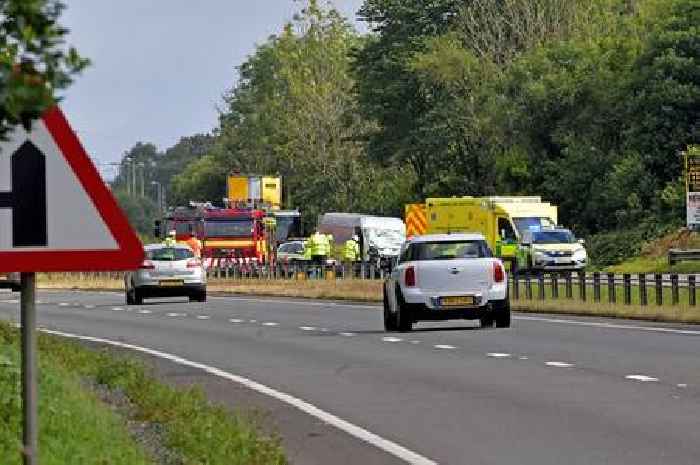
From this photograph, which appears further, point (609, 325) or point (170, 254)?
point (170, 254)

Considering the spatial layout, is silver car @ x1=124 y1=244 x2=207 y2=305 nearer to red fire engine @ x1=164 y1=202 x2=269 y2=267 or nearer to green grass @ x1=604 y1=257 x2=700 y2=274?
green grass @ x1=604 y1=257 x2=700 y2=274

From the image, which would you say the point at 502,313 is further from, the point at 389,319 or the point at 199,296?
the point at 199,296

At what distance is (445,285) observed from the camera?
3262cm

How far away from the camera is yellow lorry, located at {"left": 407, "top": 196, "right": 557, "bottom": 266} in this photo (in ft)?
233

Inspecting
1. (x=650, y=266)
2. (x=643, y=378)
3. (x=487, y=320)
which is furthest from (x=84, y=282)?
(x=643, y=378)

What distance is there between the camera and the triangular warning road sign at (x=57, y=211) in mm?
8398

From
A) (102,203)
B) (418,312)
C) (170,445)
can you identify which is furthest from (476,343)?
(102,203)

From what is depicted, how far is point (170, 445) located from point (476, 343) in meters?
15.6

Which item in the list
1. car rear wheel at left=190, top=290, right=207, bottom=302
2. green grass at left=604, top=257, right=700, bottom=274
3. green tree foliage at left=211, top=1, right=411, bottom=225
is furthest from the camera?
green tree foliage at left=211, top=1, right=411, bottom=225

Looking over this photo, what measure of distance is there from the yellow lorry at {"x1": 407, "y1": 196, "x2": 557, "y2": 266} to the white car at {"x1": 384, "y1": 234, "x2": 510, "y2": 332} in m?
36.3

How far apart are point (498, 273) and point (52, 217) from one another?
2456 cm

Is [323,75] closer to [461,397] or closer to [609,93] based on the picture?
[609,93]

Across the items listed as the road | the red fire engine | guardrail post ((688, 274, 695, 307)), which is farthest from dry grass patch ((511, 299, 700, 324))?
the red fire engine

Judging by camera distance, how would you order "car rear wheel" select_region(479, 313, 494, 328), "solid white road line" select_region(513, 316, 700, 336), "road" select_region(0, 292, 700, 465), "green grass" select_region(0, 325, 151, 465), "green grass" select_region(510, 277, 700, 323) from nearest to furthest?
"green grass" select_region(0, 325, 151, 465) → "road" select_region(0, 292, 700, 465) → "solid white road line" select_region(513, 316, 700, 336) → "car rear wheel" select_region(479, 313, 494, 328) → "green grass" select_region(510, 277, 700, 323)
